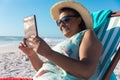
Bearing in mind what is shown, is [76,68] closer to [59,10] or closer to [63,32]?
[63,32]

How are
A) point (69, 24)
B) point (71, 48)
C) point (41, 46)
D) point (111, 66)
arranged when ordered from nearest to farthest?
point (41, 46) < point (71, 48) < point (69, 24) < point (111, 66)

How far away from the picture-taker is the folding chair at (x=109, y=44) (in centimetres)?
319

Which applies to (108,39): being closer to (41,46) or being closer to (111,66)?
(111,66)

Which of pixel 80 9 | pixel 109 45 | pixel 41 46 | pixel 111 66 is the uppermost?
pixel 80 9

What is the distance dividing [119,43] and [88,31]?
58 centimetres

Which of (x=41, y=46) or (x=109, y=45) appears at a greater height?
(x=41, y=46)

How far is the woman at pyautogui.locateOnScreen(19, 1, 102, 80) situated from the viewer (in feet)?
8.33

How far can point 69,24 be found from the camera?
299 cm

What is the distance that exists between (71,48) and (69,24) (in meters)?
0.25

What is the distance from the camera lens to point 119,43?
333cm

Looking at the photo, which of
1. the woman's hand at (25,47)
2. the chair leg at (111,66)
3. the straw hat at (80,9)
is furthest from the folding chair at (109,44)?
the woman's hand at (25,47)

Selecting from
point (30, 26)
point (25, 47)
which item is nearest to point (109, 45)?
A: point (25, 47)

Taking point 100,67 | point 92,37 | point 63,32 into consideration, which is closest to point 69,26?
point 63,32

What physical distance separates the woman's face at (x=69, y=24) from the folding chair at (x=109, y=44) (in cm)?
47
